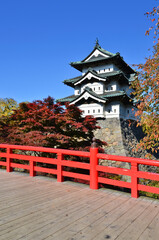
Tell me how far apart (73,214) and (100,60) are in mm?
20264

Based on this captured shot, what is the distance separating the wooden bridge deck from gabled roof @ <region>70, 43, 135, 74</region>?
18405mm

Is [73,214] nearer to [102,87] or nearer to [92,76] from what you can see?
[102,87]

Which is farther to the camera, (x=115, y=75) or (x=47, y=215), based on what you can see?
(x=115, y=75)

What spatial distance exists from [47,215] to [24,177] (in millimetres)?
3155

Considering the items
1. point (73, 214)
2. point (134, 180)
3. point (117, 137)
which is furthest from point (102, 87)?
point (73, 214)

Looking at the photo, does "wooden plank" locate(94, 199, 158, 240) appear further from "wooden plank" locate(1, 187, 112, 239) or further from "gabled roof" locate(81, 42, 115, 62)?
"gabled roof" locate(81, 42, 115, 62)

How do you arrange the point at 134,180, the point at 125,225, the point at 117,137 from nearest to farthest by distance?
the point at 125,225, the point at 134,180, the point at 117,137

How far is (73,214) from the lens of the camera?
10.8ft

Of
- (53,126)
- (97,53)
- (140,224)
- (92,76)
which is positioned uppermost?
(97,53)

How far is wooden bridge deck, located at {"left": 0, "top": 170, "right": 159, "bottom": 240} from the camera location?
261cm

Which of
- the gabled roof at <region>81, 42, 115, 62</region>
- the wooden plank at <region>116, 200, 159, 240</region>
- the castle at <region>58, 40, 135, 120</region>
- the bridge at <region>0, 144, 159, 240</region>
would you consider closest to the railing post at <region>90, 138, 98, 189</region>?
the bridge at <region>0, 144, 159, 240</region>

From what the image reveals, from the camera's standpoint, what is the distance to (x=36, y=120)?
9.12m

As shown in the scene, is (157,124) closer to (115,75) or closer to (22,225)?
(22,225)

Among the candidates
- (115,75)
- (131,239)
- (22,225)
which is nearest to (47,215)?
(22,225)
